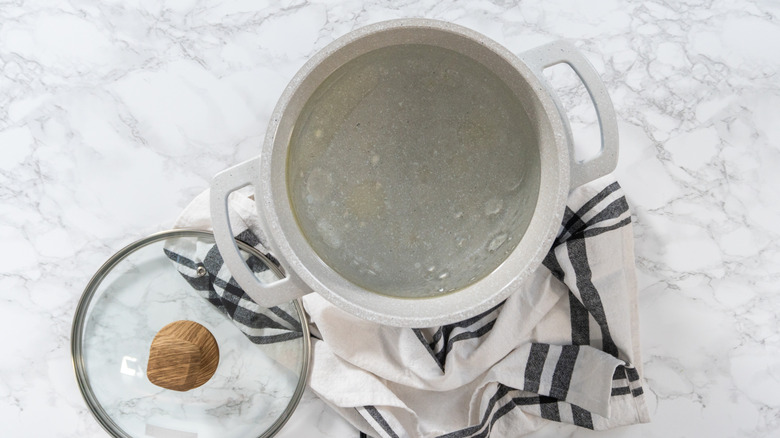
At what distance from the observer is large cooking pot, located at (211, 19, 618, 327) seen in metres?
0.66

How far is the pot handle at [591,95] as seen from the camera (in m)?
0.67

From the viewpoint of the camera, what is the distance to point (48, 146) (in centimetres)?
87

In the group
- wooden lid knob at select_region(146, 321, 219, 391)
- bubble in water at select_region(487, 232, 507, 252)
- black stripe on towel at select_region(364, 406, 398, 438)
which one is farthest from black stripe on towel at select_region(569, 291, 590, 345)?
wooden lid knob at select_region(146, 321, 219, 391)

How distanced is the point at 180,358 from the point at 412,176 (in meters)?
0.36

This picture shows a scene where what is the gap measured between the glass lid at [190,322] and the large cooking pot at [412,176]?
138 millimetres

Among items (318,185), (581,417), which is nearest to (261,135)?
(318,185)

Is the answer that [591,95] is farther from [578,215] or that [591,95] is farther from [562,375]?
[562,375]

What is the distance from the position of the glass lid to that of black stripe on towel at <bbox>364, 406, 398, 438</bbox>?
0.31 feet

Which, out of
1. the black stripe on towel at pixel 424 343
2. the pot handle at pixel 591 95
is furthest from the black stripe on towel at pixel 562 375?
the pot handle at pixel 591 95

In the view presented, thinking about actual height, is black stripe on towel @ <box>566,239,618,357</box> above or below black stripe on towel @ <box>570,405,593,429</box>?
above

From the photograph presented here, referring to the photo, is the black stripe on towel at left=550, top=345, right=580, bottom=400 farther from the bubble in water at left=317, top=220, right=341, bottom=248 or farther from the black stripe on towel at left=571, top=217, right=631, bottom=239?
the bubble in water at left=317, top=220, right=341, bottom=248

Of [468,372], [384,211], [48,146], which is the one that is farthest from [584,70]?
[48,146]

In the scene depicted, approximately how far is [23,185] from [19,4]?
0.81ft

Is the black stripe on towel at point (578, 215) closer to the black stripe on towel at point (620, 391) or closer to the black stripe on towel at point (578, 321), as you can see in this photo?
the black stripe on towel at point (578, 321)
